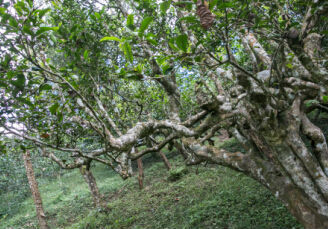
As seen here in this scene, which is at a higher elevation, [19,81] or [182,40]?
[19,81]

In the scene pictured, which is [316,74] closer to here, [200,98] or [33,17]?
[200,98]

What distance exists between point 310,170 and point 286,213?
219 centimetres

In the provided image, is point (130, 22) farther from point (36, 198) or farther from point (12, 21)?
point (36, 198)

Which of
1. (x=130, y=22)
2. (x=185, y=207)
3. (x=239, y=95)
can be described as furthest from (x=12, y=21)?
(x=185, y=207)

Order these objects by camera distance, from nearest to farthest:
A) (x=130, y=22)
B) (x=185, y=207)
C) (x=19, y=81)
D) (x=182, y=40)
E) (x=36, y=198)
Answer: (x=182, y=40) → (x=130, y=22) → (x=19, y=81) → (x=185, y=207) → (x=36, y=198)

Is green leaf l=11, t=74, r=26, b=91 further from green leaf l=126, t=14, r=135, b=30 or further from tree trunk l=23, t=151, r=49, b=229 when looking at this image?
tree trunk l=23, t=151, r=49, b=229

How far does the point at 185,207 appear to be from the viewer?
6.59 metres

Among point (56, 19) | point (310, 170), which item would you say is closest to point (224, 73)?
point (310, 170)

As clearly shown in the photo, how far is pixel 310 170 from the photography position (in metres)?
2.86

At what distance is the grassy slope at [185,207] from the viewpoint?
495 centimetres

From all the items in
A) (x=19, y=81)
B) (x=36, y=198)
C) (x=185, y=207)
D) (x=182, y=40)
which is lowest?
(x=185, y=207)

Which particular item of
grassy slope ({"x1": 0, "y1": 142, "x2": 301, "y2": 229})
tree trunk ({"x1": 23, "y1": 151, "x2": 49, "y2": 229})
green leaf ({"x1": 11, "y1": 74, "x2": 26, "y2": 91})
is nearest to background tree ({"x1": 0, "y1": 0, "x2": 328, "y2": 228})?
green leaf ({"x1": 11, "y1": 74, "x2": 26, "y2": 91})

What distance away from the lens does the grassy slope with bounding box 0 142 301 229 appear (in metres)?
4.95

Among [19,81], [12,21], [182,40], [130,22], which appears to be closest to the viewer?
[182,40]
